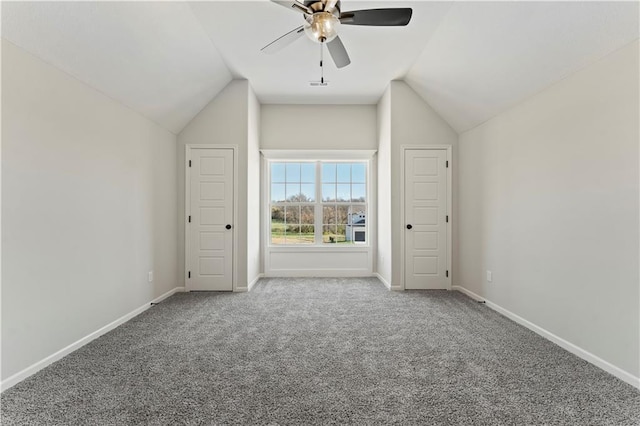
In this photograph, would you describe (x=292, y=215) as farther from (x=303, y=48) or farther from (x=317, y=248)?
(x=303, y=48)

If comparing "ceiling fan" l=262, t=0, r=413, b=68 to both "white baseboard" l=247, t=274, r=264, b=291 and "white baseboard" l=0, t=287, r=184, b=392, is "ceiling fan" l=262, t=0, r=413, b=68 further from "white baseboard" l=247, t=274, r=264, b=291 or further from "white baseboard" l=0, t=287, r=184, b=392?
"white baseboard" l=247, t=274, r=264, b=291

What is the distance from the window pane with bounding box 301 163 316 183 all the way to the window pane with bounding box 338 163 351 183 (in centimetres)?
46

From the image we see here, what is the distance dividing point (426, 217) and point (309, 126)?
239 centimetres

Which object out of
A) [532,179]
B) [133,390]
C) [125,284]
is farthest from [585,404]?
[125,284]

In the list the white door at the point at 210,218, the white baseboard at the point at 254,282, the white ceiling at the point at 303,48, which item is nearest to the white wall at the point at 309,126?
the white ceiling at the point at 303,48

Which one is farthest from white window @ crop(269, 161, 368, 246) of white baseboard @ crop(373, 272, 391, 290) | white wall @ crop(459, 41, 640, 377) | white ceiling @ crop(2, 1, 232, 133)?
white wall @ crop(459, 41, 640, 377)

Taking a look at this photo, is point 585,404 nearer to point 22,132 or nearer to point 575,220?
point 575,220

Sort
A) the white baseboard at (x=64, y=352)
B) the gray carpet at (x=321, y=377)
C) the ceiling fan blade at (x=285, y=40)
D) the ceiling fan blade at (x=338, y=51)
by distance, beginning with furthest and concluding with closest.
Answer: the ceiling fan blade at (x=338, y=51) < the ceiling fan blade at (x=285, y=40) < the white baseboard at (x=64, y=352) < the gray carpet at (x=321, y=377)

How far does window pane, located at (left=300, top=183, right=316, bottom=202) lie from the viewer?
5379 millimetres

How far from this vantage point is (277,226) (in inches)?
211

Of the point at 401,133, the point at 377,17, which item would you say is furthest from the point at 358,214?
the point at 377,17

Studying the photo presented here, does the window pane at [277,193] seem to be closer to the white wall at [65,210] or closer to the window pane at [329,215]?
the window pane at [329,215]

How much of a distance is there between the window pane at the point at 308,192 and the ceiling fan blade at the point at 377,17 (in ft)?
10.8

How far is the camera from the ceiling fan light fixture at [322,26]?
2.10 meters
